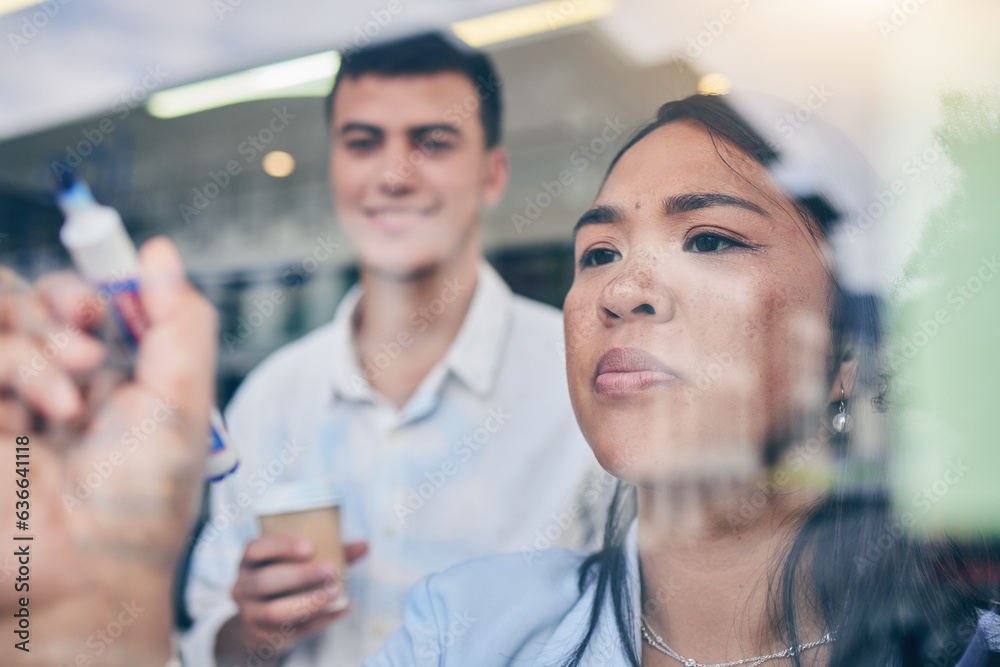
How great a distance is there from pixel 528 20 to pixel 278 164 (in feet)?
2.60

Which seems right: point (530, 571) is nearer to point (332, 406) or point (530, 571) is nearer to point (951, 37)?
point (332, 406)

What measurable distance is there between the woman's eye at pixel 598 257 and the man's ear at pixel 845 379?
45 centimetres

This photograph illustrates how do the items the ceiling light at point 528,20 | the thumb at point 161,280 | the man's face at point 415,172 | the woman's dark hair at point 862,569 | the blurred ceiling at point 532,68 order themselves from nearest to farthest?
Answer: the woman's dark hair at point 862,569 → the blurred ceiling at point 532,68 → the ceiling light at point 528,20 → the man's face at point 415,172 → the thumb at point 161,280

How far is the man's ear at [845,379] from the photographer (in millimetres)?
1146

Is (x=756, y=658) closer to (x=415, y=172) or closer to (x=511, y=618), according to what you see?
(x=511, y=618)

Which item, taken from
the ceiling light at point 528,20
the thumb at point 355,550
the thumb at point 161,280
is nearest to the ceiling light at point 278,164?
the thumb at point 161,280

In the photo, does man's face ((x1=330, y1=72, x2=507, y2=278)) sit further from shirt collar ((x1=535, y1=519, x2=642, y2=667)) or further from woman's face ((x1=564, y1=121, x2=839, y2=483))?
shirt collar ((x1=535, y1=519, x2=642, y2=667))

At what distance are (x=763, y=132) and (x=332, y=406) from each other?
121 cm

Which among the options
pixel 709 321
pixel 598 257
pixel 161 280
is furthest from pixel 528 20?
pixel 161 280

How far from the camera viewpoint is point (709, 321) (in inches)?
45.6

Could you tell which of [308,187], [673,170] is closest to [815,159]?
[673,170]

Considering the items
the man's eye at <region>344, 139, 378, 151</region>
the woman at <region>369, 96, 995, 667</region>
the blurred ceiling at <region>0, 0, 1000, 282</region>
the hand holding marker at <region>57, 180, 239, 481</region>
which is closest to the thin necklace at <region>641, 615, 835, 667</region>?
the woman at <region>369, 96, 995, 667</region>

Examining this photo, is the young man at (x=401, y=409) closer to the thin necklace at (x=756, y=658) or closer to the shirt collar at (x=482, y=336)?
the shirt collar at (x=482, y=336)

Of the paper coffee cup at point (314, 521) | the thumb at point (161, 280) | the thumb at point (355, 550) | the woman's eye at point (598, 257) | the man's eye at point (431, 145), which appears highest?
the man's eye at point (431, 145)
